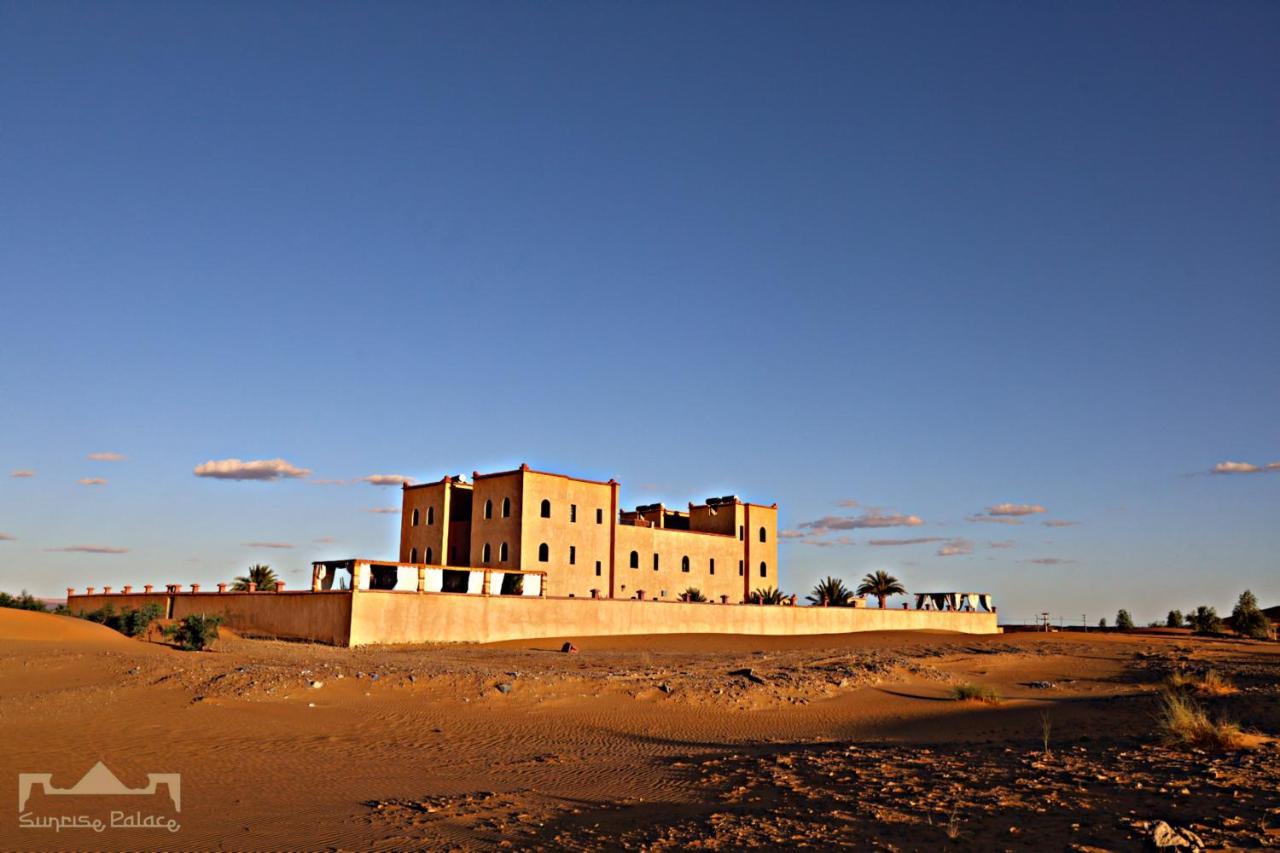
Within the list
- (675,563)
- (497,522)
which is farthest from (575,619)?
(675,563)

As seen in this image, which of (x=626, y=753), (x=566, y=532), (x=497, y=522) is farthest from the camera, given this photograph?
(x=566, y=532)

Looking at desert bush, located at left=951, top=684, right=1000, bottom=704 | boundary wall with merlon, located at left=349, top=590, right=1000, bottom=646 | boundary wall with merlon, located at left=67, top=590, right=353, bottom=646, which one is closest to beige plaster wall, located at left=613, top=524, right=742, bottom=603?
boundary wall with merlon, located at left=349, top=590, right=1000, bottom=646

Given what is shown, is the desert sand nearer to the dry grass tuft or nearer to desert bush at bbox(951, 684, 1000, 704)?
desert bush at bbox(951, 684, 1000, 704)

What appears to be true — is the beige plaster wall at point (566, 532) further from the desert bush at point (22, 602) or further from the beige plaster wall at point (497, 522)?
the desert bush at point (22, 602)

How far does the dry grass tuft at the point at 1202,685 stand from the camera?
78.5 feet

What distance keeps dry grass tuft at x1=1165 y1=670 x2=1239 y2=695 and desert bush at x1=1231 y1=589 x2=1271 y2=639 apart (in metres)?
42.2

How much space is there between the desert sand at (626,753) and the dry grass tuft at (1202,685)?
658mm

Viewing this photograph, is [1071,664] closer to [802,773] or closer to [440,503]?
[802,773]

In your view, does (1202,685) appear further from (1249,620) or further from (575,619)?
(1249,620)

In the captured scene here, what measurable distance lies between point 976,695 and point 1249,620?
53535 mm

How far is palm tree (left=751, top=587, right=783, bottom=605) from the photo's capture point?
66.3 m

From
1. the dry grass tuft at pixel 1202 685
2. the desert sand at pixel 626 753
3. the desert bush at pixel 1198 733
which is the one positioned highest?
the desert bush at pixel 1198 733

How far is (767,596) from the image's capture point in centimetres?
6888

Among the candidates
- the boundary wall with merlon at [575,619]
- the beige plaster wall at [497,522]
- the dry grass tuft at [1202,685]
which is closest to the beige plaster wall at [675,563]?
the boundary wall with merlon at [575,619]
